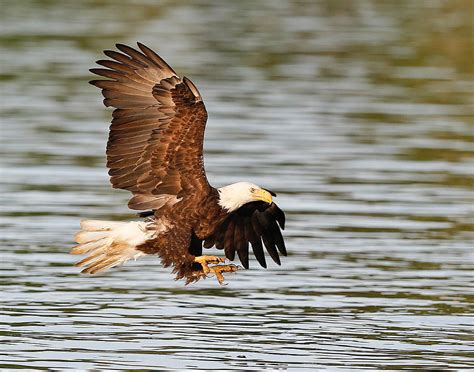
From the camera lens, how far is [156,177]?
31.9ft

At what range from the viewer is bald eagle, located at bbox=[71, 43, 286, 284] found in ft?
31.4

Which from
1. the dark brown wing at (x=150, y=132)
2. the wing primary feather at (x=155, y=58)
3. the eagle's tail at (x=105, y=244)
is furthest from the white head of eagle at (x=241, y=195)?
Result: the wing primary feather at (x=155, y=58)

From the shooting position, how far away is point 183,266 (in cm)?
963

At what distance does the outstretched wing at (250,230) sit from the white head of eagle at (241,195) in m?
0.60

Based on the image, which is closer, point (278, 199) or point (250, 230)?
point (250, 230)

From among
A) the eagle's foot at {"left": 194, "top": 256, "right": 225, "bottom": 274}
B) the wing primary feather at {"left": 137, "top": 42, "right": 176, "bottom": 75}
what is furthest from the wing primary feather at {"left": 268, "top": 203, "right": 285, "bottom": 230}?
the wing primary feather at {"left": 137, "top": 42, "right": 176, "bottom": 75}

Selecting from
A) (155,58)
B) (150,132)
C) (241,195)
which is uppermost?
(155,58)

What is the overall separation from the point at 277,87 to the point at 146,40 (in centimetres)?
438

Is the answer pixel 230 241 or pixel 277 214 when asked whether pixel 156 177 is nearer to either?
pixel 230 241

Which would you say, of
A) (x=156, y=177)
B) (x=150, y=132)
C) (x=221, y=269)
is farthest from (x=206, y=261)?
(x=150, y=132)

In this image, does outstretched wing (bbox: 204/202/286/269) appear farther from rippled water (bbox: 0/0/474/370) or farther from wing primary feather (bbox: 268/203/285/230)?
A: rippled water (bbox: 0/0/474/370)

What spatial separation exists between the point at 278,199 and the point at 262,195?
14.7 ft

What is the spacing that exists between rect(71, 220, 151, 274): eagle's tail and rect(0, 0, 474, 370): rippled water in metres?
0.37

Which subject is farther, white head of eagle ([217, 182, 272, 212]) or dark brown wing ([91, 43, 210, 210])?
dark brown wing ([91, 43, 210, 210])
